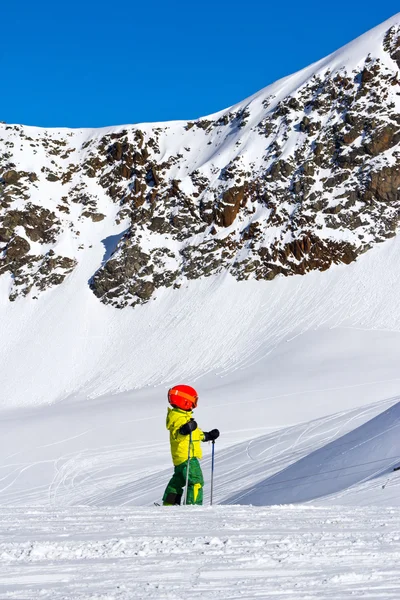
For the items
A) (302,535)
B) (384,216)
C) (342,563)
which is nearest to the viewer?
(342,563)

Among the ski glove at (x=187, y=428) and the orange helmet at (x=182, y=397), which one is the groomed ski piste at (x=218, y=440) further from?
the orange helmet at (x=182, y=397)

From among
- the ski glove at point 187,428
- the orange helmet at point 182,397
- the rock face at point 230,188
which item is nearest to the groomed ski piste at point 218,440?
the ski glove at point 187,428

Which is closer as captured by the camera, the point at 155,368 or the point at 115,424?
the point at 115,424

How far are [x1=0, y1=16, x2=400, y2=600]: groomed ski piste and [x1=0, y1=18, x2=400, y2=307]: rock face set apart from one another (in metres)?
1.99

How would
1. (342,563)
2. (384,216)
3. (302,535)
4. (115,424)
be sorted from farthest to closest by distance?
(384,216), (115,424), (302,535), (342,563)

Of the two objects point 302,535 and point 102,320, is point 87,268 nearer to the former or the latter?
point 102,320

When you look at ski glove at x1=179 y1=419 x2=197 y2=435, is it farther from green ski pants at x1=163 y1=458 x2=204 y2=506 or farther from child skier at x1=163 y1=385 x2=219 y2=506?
green ski pants at x1=163 y1=458 x2=204 y2=506

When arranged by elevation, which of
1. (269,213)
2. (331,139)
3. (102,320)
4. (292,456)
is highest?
(331,139)

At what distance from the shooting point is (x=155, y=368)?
150ft

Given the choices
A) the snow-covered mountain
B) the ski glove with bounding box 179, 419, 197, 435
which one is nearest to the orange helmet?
the ski glove with bounding box 179, 419, 197, 435

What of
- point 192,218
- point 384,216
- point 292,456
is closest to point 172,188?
point 192,218

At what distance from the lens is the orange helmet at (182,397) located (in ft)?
26.4

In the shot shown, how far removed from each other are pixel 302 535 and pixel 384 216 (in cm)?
5093

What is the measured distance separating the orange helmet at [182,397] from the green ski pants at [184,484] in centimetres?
63
